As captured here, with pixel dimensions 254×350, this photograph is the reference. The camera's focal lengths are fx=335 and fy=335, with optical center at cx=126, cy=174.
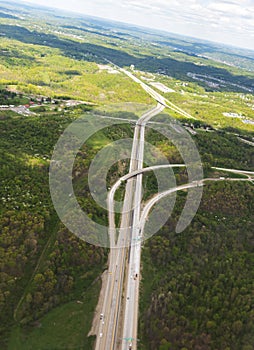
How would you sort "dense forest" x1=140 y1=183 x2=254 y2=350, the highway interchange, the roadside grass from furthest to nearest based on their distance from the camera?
1. the highway interchange
2. "dense forest" x1=140 y1=183 x2=254 y2=350
3. the roadside grass

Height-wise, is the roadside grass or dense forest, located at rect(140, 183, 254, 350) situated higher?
dense forest, located at rect(140, 183, 254, 350)

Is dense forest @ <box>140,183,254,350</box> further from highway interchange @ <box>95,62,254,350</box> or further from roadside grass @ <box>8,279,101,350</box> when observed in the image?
roadside grass @ <box>8,279,101,350</box>

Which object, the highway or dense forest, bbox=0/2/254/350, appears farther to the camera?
the highway

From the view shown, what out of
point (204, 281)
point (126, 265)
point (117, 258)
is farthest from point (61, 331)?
point (204, 281)

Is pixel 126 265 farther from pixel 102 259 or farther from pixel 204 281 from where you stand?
pixel 204 281

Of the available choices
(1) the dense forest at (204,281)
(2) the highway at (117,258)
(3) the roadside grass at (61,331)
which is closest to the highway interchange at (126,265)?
(2) the highway at (117,258)

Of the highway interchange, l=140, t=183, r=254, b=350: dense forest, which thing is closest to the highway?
the highway interchange
